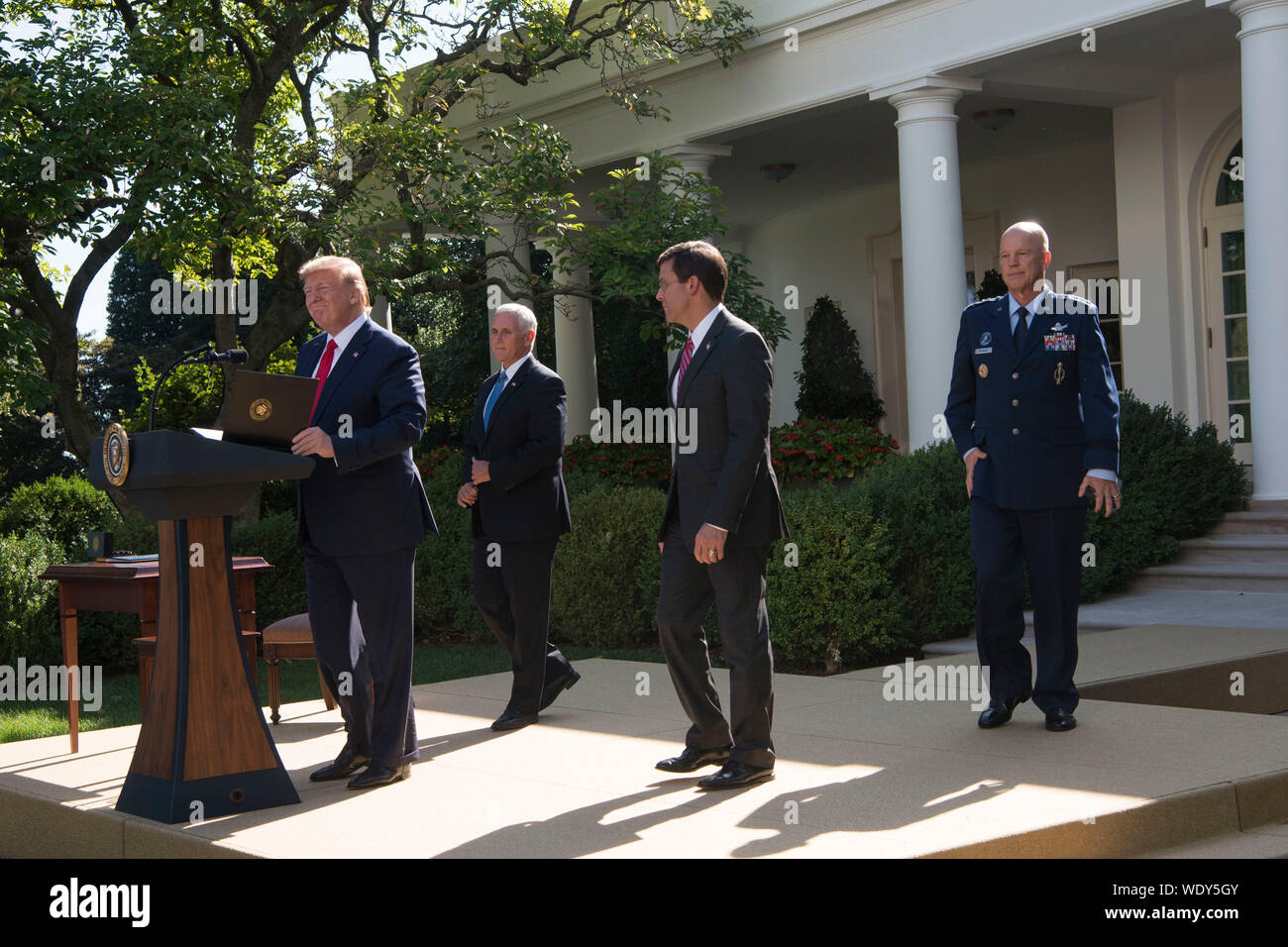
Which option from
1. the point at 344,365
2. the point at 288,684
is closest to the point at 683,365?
the point at 344,365

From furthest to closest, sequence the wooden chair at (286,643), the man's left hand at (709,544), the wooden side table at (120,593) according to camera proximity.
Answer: the wooden chair at (286,643) < the wooden side table at (120,593) < the man's left hand at (709,544)

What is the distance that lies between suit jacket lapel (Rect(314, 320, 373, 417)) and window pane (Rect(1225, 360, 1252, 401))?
11616 millimetres

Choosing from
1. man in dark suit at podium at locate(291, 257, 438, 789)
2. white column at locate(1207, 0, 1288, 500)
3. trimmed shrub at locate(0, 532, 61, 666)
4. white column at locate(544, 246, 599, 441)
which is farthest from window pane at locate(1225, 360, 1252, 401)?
trimmed shrub at locate(0, 532, 61, 666)

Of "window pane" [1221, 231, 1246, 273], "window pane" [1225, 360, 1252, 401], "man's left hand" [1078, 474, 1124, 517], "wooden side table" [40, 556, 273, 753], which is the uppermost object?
"window pane" [1221, 231, 1246, 273]

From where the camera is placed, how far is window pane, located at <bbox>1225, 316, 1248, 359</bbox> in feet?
46.8

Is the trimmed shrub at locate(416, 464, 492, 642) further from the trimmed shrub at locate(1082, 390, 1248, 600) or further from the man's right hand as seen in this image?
the man's right hand

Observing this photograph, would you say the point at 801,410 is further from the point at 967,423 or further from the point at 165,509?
the point at 165,509

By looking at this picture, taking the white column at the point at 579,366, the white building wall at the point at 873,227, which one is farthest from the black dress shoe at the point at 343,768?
the white column at the point at 579,366

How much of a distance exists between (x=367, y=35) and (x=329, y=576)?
10144 mm

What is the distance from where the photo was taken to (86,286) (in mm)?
12695

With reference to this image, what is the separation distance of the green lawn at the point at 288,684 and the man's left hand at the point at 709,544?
449 centimetres

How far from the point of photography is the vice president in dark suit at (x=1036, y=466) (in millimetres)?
5719

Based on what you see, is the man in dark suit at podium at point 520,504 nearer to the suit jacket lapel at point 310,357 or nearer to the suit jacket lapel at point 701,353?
the suit jacket lapel at point 310,357

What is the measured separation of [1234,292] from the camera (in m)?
14.3
